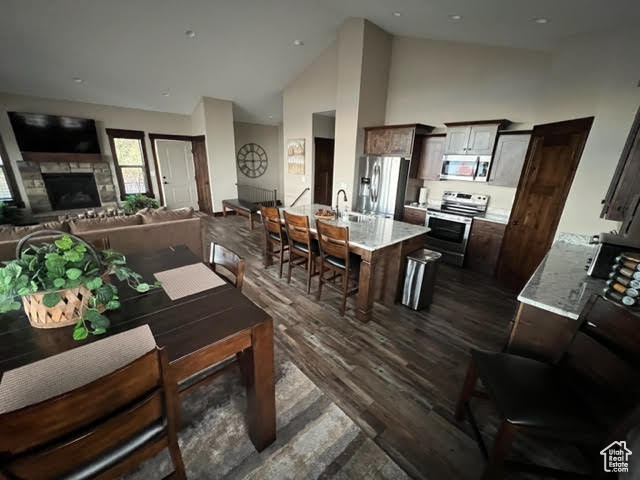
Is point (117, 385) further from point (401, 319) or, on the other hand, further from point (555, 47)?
point (555, 47)

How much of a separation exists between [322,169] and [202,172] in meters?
3.44

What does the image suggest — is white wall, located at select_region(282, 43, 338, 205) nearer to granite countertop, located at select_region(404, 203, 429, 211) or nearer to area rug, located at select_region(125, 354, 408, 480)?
granite countertop, located at select_region(404, 203, 429, 211)

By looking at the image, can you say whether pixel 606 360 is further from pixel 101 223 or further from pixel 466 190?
pixel 101 223

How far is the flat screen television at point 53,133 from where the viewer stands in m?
5.16

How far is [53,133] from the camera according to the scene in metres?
5.46

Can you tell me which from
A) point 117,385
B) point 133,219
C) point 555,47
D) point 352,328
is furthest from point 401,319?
Answer: point 555,47

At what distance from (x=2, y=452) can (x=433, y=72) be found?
217 inches

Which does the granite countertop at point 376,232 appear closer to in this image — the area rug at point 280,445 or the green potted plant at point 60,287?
the area rug at point 280,445

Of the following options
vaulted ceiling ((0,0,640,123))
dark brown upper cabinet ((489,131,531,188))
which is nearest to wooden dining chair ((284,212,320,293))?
dark brown upper cabinet ((489,131,531,188))

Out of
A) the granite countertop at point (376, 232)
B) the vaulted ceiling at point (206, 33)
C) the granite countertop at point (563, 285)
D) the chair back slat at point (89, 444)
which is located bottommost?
the chair back slat at point (89, 444)

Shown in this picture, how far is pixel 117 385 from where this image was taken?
79cm

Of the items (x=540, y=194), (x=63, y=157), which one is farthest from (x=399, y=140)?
(x=63, y=157)

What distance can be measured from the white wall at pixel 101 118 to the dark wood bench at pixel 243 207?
1.98 meters

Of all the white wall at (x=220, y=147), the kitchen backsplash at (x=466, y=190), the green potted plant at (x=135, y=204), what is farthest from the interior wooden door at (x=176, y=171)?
the kitchen backsplash at (x=466, y=190)
